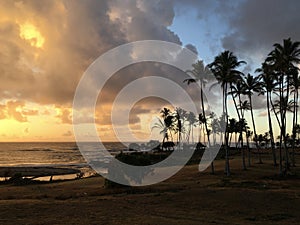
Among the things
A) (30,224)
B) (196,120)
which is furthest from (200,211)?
(196,120)

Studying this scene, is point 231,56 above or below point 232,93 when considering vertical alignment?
above

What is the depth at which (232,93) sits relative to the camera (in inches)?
1877

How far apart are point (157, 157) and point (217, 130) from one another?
50257 mm

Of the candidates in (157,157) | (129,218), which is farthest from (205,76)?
(157,157)

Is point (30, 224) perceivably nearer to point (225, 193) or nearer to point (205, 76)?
point (225, 193)

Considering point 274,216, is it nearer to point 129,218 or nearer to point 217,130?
point 129,218

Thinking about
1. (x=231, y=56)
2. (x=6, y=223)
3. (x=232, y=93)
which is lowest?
(x=6, y=223)

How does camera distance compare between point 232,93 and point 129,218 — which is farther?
point 232,93

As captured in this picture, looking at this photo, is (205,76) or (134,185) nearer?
(134,185)

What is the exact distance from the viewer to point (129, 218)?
1777 centimetres

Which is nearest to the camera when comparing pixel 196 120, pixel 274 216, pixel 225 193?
pixel 274 216

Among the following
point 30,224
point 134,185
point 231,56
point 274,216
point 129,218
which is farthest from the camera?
point 231,56

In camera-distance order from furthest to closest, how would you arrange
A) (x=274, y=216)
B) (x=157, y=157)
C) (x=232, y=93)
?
(x=157, y=157), (x=232, y=93), (x=274, y=216)

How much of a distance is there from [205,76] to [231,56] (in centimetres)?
439
